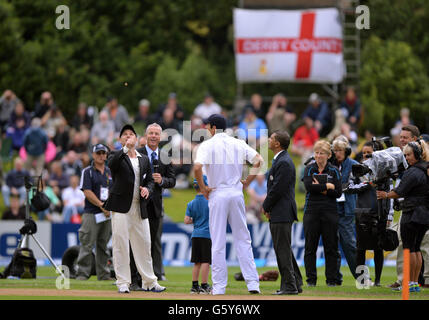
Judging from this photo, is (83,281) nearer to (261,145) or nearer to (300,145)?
(261,145)

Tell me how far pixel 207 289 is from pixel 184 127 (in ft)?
46.8

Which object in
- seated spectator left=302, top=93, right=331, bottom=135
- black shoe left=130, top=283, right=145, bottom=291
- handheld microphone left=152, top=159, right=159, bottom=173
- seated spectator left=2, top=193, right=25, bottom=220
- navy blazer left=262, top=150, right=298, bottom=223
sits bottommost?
black shoe left=130, top=283, right=145, bottom=291

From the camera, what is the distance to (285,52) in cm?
3228

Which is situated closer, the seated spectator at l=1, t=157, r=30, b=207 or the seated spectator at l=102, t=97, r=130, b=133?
the seated spectator at l=1, t=157, r=30, b=207

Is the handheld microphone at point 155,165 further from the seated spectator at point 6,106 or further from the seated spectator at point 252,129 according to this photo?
the seated spectator at point 6,106

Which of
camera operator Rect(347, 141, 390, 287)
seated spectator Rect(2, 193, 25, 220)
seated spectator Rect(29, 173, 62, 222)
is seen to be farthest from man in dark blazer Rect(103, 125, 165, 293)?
seated spectator Rect(29, 173, 62, 222)

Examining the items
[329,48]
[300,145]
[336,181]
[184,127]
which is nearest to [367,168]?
[336,181]

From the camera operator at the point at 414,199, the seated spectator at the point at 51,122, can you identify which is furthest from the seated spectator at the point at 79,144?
the camera operator at the point at 414,199

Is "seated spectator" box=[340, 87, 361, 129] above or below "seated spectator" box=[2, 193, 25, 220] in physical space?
above

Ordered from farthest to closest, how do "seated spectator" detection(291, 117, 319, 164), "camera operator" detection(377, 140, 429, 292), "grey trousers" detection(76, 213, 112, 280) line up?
"seated spectator" detection(291, 117, 319, 164)
"grey trousers" detection(76, 213, 112, 280)
"camera operator" detection(377, 140, 429, 292)

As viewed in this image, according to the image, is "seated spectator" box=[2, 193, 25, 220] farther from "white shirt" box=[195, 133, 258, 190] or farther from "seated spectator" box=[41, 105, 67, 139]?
"white shirt" box=[195, 133, 258, 190]

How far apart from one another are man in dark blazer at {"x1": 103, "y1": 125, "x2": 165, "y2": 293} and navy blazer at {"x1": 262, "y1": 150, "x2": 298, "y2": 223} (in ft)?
5.91

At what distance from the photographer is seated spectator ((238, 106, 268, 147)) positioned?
87.6ft

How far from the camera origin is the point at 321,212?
15.4 meters
